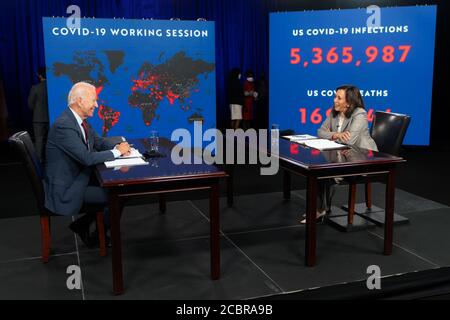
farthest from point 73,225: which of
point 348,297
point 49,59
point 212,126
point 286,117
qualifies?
point 286,117

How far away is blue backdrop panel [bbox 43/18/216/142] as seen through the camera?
18.7 feet

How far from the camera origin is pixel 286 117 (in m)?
6.63

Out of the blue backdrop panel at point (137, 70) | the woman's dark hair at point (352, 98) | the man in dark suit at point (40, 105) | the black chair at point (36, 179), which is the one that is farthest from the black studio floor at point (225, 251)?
the man in dark suit at point (40, 105)

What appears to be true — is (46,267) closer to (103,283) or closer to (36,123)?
(103,283)

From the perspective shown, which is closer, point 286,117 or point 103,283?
point 103,283

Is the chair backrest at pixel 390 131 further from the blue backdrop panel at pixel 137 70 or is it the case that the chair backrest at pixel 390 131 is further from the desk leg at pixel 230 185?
the blue backdrop panel at pixel 137 70

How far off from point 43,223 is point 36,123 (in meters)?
3.92

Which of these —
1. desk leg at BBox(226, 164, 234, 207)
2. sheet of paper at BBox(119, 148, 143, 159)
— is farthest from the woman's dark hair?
sheet of paper at BBox(119, 148, 143, 159)

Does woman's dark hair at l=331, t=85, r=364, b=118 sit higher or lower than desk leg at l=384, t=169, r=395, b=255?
higher

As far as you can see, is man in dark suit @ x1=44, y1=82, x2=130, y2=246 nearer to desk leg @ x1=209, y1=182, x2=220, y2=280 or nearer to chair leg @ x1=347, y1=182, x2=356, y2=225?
desk leg @ x1=209, y1=182, x2=220, y2=280

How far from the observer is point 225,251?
3520 millimetres

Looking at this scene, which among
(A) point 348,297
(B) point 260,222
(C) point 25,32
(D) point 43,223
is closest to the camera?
(A) point 348,297

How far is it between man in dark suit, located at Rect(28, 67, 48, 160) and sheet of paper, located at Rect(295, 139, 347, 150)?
4175mm

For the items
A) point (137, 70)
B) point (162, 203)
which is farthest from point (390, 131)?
point (137, 70)
